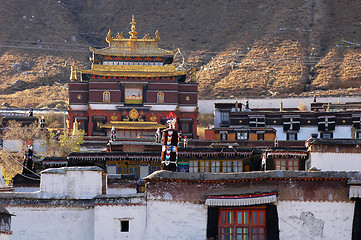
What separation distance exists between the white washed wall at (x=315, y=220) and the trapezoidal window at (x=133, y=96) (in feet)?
158

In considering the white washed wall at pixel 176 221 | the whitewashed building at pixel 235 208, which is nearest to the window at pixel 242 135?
the whitewashed building at pixel 235 208

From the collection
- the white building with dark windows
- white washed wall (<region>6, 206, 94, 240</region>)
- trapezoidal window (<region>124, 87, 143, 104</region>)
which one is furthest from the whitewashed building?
trapezoidal window (<region>124, 87, 143, 104</region>)

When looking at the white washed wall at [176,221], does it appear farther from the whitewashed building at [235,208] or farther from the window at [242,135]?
the window at [242,135]

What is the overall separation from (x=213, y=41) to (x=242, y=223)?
379 ft

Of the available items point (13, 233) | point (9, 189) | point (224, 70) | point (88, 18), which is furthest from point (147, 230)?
point (88, 18)

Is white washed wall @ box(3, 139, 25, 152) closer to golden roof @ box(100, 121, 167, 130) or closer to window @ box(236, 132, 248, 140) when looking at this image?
golden roof @ box(100, 121, 167, 130)

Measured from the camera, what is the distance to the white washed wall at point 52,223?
87.7ft

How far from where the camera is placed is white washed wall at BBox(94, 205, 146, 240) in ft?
85.9

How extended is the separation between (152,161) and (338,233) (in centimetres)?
1425

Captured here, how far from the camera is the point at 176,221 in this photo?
26.0 m

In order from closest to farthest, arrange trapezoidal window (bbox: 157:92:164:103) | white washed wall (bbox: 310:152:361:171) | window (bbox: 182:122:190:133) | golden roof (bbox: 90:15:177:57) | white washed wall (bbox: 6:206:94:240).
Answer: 1. white washed wall (bbox: 6:206:94:240)
2. white washed wall (bbox: 310:152:361:171)
3. window (bbox: 182:122:190:133)
4. trapezoidal window (bbox: 157:92:164:103)
5. golden roof (bbox: 90:15:177:57)

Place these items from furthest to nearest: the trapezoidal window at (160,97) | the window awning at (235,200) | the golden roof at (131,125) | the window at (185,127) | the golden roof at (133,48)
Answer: the golden roof at (133,48) → the trapezoidal window at (160,97) → the window at (185,127) → the golden roof at (131,125) → the window awning at (235,200)

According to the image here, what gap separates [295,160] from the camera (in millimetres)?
34719

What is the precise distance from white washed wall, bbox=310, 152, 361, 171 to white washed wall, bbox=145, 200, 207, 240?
7.18 meters
